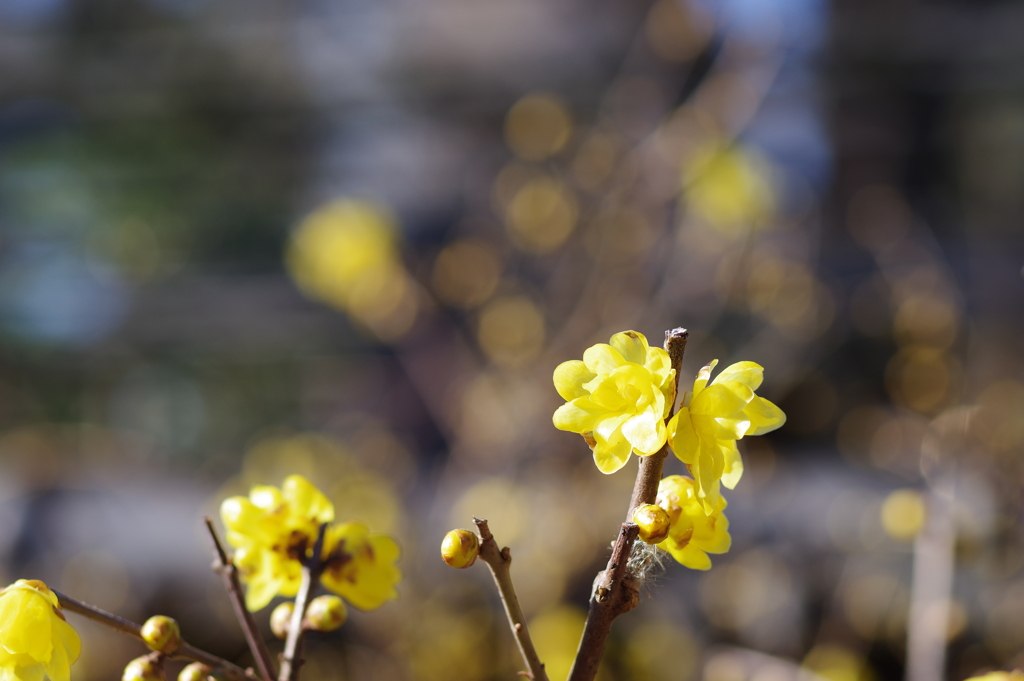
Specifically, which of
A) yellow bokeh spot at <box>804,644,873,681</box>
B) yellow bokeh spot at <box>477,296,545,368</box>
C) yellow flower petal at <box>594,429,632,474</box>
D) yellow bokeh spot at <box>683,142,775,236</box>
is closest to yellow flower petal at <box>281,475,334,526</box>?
yellow flower petal at <box>594,429,632,474</box>

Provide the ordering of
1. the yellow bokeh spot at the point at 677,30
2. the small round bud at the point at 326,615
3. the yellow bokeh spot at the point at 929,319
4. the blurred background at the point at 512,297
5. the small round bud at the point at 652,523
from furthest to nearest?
the yellow bokeh spot at the point at 677,30 < the yellow bokeh spot at the point at 929,319 < the blurred background at the point at 512,297 < the small round bud at the point at 326,615 < the small round bud at the point at 652,523

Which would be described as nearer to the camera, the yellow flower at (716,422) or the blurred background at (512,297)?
the yellow flower at (716,422)

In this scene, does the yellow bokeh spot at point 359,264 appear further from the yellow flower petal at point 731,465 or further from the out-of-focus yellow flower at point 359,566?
the yellow flower petal at point 731,465

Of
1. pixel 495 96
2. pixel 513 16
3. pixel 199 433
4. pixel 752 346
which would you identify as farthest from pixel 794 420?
pixel 199 433

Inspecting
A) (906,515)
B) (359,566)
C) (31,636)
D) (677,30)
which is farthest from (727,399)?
(677,30)

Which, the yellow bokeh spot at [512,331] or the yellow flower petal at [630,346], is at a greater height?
the yellow bokeh spot at [512,331]

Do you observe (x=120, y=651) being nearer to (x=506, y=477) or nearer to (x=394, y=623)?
(x=394, y=623)

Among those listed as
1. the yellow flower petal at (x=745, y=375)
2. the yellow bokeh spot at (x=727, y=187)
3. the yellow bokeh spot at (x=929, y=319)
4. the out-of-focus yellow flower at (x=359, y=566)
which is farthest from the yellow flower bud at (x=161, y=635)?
the yellow bokeh spot at (x=929, y=319)
